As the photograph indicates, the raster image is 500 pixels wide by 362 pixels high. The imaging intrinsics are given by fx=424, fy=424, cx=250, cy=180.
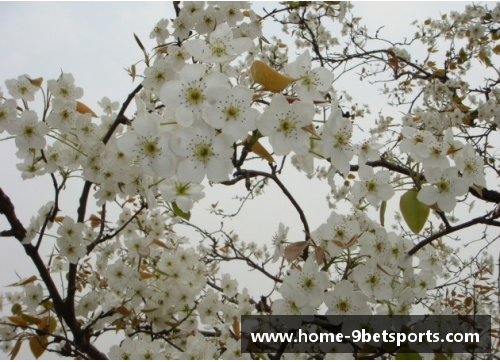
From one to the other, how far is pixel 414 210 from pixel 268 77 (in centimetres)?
53

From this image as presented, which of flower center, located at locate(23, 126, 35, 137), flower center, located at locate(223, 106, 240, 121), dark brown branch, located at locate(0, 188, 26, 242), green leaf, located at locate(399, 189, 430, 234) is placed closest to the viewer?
flower center, located at locate(223, 106, 240, 121)

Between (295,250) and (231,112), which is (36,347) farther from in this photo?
(231,112)

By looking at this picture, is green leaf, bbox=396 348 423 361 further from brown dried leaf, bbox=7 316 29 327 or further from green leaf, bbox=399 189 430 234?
brown dried leaf, bbox=7 316 29 327

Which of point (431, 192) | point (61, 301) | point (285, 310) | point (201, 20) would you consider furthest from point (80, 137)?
point (431, 192)

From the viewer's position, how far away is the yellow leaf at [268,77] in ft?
2.79

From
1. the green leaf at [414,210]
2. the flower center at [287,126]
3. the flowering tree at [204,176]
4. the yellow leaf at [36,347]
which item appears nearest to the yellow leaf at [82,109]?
the flowering tree at [204,176]

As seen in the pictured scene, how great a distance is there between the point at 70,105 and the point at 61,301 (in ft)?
2.35

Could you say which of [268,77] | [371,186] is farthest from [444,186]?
[268,77]

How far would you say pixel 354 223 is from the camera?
116cm

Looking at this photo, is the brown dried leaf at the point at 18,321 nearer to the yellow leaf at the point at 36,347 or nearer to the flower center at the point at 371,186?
the yellow leaf at the point at 36,347

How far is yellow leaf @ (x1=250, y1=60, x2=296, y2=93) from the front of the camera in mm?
852

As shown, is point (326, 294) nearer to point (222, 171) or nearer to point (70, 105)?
point (222, 171)

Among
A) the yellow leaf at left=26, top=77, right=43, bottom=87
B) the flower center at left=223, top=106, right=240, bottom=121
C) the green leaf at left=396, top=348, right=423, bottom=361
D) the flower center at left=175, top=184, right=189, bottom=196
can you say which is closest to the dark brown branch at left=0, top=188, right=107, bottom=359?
the yellow leaf at left=26, top=77, right=43, bottom=87

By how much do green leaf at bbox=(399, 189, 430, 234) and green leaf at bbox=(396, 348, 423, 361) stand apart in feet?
0.97
